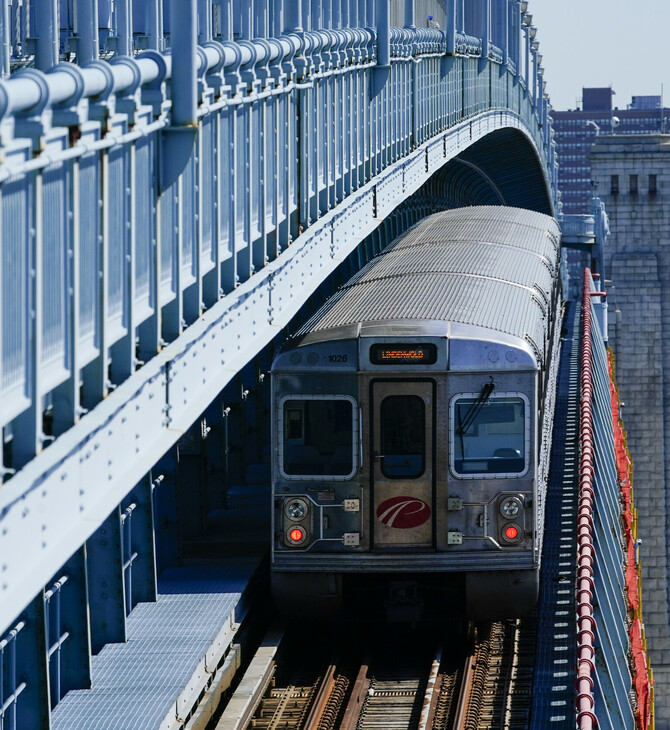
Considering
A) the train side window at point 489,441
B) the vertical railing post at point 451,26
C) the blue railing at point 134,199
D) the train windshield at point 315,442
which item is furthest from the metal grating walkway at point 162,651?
the vertical railing post at point 451,26

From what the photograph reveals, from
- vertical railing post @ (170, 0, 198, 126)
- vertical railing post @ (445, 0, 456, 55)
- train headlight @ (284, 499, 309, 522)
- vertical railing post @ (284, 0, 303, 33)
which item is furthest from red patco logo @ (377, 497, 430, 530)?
vertical railing post @ (445, 0, 456, 55)

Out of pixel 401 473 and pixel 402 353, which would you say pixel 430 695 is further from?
pixel 402 353

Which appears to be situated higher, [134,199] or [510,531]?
[134,199]

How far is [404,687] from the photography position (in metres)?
13.4

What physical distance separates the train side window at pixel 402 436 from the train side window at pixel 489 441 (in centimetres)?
27

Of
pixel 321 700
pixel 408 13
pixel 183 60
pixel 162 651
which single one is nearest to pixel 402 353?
pixel 321 700

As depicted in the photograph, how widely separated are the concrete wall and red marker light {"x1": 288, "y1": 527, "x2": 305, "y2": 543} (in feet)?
144

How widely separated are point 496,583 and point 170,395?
207 inches

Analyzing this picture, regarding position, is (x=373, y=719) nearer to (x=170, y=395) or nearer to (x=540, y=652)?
(x=540, y=652)

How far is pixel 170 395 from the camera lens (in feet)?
30.7

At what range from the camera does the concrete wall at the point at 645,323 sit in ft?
194

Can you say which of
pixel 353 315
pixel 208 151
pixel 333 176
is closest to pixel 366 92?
pixel 333 176

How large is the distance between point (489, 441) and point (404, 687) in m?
2.12

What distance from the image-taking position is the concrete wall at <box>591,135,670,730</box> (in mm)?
59031
